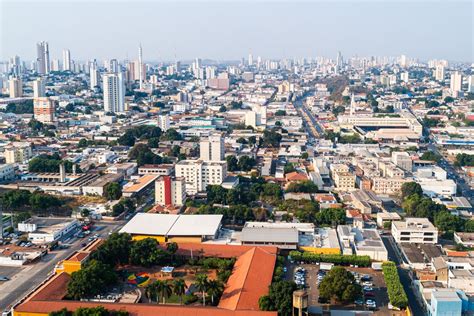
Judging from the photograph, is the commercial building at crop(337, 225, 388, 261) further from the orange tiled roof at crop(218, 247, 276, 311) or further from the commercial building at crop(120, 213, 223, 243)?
the commercial building at crop(120, 213, 223, 243)

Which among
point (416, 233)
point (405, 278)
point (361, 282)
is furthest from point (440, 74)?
point (361, 282)

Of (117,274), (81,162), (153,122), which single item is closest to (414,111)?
(153,122)

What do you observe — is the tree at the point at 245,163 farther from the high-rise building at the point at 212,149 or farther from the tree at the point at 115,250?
the tree at the point at 115,250

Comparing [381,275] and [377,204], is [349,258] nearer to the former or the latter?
[381,275]

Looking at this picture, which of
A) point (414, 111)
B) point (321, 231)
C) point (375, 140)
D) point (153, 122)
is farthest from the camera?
point (414, 111)

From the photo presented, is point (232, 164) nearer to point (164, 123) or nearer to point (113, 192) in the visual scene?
point (113, 192)

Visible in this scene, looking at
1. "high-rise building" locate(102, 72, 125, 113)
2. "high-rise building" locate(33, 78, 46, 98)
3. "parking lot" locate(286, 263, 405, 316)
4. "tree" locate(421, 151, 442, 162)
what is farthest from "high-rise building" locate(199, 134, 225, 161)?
"high-rise building" locate(33, 78, 46, 98)
